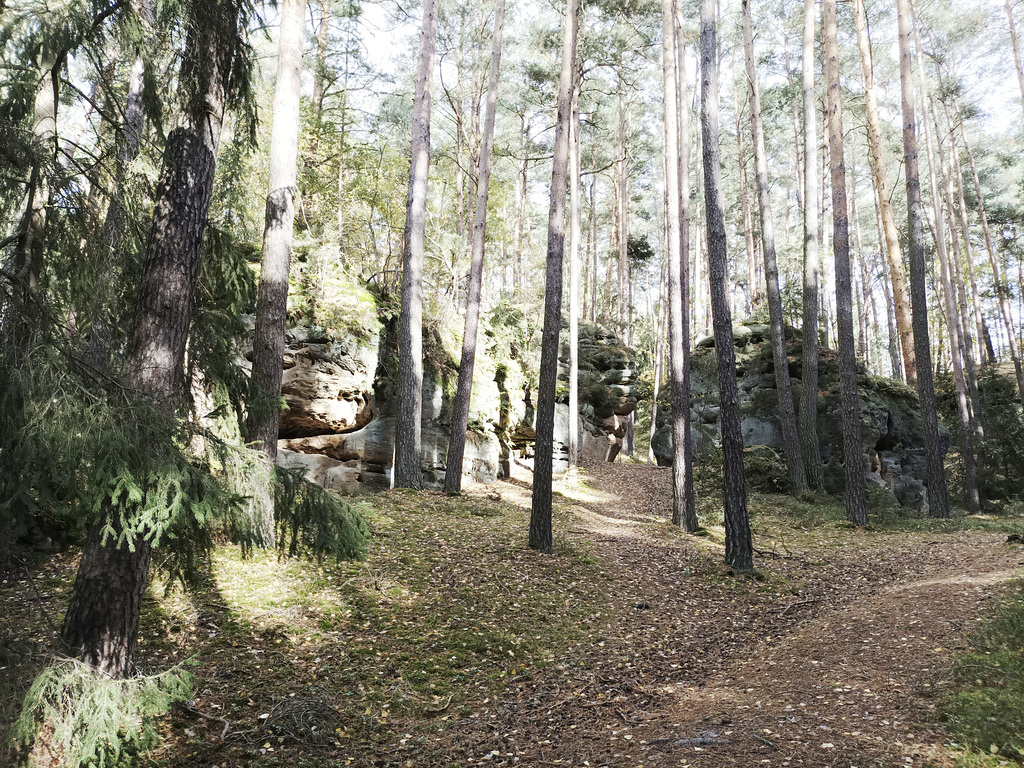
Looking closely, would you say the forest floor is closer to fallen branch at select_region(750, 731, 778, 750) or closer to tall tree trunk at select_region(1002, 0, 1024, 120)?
fallen branch at select_region(750, 731, 778, 750)

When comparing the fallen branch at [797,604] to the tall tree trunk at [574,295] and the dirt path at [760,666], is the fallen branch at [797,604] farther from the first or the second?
the tall tree trunk at [574,295]

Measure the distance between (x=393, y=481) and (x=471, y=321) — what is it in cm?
392

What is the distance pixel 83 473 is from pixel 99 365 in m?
1.03

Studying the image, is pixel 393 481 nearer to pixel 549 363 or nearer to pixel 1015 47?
pixel 549 363

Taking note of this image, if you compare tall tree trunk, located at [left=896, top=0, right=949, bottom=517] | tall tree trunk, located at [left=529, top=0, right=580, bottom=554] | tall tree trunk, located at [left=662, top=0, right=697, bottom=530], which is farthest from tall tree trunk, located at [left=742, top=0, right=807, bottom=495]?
tall tree trunk, located at [left=529, top=0, right=580, bottom=554]

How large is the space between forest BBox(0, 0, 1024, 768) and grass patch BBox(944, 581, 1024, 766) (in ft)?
0.11

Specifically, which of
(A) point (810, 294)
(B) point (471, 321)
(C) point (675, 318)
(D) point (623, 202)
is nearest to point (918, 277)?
(A) point (810, 294)

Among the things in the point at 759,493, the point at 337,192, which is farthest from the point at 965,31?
the point at 337,192

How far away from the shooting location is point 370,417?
11711 mm

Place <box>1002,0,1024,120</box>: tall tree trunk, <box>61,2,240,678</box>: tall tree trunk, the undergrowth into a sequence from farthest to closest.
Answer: <box>1002,0,1024,120</box>: tall tree trunk
<box>61,2,240,678</box>: tall tree trunk
the undergrowth

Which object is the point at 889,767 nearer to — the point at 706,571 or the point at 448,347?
the point at 706,571

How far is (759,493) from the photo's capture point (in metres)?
15.3

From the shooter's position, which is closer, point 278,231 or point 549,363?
point 278,231

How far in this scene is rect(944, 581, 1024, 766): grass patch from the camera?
125 inches
